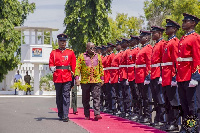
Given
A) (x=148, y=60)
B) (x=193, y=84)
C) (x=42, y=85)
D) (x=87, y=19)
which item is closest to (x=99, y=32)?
(x=87, y=19)

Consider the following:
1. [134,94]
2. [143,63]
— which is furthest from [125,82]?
[143,63]

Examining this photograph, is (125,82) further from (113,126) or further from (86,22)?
(86,22)

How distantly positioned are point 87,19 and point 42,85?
7.56m

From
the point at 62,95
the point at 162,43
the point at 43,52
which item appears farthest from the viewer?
the point at 43,52

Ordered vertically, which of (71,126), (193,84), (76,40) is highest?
(76,40)

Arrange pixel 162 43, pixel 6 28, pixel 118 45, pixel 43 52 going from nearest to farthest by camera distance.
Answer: pixel 162 43 → pixel 118 45 → pixel 43 52 → pixel 6 28

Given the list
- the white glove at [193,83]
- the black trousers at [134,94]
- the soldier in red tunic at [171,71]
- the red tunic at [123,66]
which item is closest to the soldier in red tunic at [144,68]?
the black trousers at [134,94]

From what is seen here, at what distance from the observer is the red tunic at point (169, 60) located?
11134mm

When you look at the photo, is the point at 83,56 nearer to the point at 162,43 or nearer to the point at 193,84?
the point at 162,43

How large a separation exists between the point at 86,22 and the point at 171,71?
117ft

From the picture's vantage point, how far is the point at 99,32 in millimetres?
46969

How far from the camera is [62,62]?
1458 centimetres

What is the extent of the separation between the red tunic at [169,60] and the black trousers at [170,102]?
165 millimetres

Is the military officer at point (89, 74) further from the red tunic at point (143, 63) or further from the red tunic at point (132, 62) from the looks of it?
the red tunic at point (143, 63)
